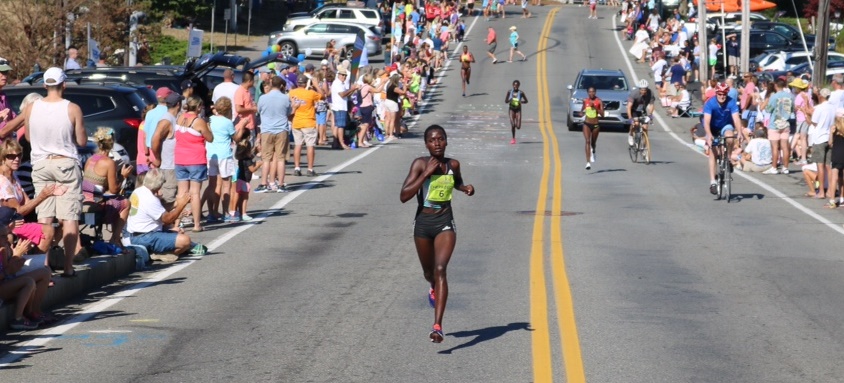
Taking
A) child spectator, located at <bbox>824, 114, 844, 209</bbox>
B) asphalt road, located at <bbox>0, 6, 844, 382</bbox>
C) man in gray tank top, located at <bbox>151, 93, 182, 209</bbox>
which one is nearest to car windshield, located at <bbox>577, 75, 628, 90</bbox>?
asphalt road, located at <bbox>0, 6, 844, 382</bbox>

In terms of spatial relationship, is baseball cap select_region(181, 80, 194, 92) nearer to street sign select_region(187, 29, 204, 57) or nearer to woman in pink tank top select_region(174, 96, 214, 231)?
woman in pink tank top select_region(174, 96, 214, 231)

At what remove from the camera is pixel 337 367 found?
9.04 m

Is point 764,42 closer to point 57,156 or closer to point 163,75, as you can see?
point 163,75

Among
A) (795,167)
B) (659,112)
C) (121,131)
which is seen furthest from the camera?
(659,112)

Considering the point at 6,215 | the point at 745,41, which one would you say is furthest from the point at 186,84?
the point at 745,41

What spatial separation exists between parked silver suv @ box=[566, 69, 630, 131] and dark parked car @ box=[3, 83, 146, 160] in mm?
19976

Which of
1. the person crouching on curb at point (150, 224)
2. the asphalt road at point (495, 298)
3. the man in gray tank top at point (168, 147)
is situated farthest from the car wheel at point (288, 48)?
the person crouching on curb at point (150, 224)

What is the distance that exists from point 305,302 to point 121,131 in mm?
9329

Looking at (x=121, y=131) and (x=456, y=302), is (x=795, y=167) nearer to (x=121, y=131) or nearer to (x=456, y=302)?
(x=121, y=131)

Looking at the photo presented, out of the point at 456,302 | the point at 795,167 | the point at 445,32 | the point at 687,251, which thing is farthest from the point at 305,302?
the point at 445,32

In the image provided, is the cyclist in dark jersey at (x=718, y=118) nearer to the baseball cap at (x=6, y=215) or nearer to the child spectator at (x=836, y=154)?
the child spectator at (x=836, y=154)

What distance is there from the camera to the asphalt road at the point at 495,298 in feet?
30.1

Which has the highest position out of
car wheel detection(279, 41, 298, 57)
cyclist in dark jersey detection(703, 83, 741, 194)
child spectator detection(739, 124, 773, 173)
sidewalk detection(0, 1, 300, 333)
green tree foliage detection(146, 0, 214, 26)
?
green tree foliage detection(146, 0, 214, 26)

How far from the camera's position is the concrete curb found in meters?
10.4
